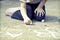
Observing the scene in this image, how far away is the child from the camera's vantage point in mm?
1539

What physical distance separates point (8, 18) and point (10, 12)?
0.08 meters

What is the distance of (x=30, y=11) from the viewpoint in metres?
1.60

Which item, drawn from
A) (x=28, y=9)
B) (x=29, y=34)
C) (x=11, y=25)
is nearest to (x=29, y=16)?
(x=28, y=9)

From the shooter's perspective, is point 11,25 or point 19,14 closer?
point 11,25

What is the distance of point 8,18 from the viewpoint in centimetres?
163

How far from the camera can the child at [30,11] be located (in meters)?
1.54

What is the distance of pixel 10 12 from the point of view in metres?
1.68

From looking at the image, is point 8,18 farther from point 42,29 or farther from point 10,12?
point 42,29

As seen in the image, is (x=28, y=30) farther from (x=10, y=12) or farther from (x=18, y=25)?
(x=10, y=12)

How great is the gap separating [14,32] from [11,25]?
0.49ft

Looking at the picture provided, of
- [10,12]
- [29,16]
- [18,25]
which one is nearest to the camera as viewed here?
[18,25]

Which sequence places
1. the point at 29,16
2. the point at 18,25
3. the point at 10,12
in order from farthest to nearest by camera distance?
the point at 10,12 < the point at 29,16 < the point at 18,25

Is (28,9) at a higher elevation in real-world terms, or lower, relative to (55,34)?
higher

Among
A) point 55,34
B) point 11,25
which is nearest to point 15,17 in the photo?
point 11,25
